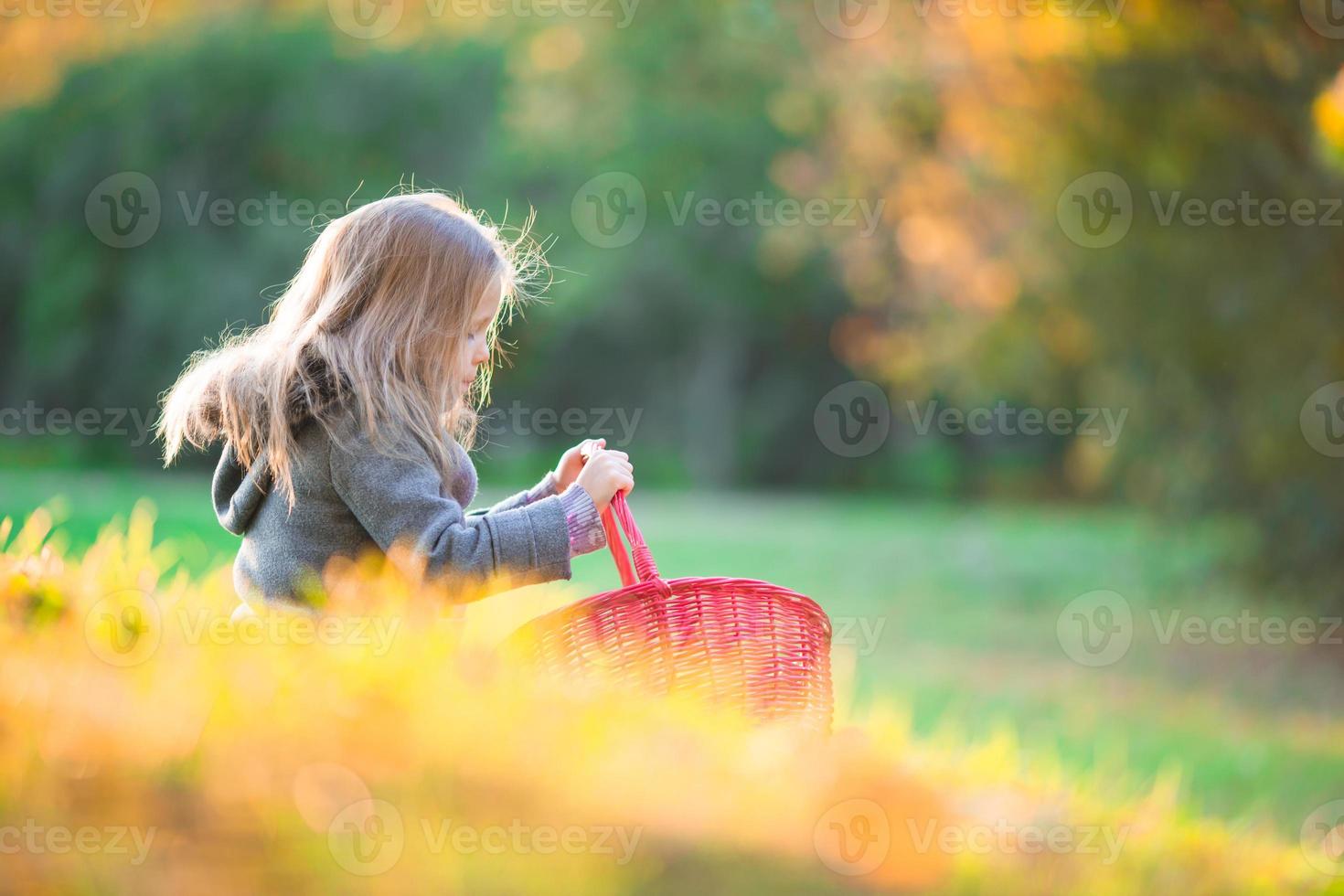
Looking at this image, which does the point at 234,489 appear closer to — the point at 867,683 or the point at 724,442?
the point at 867,683

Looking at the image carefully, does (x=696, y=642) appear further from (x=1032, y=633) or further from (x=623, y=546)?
(x=1032, y=633)

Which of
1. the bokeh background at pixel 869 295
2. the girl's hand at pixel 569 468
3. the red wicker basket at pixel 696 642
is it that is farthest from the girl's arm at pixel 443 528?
the bokeh background at pixel 869 295

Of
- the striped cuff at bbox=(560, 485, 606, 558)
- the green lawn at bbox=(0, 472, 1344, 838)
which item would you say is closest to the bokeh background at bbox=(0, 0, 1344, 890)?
the green lawn at bbox=(0, 472, 1344, 838)

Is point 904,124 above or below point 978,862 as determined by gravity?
above

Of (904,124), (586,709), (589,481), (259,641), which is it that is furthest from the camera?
(904,124)

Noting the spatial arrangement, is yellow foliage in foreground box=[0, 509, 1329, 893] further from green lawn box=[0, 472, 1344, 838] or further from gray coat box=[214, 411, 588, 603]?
green lawn box=[0, 472, 1344, 838]

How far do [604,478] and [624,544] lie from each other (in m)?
0.16

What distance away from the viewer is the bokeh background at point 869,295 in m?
Answer: 8.59

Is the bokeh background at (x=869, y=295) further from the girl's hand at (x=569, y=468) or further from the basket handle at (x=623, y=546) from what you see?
the basket handle at (x=623, y=546)

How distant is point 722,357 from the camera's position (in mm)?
27562

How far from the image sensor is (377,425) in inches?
98.7

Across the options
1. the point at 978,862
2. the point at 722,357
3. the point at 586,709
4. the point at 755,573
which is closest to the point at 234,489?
the point at 586,709

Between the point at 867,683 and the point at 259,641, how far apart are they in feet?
25.5

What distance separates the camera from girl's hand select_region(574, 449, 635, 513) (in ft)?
8.46
